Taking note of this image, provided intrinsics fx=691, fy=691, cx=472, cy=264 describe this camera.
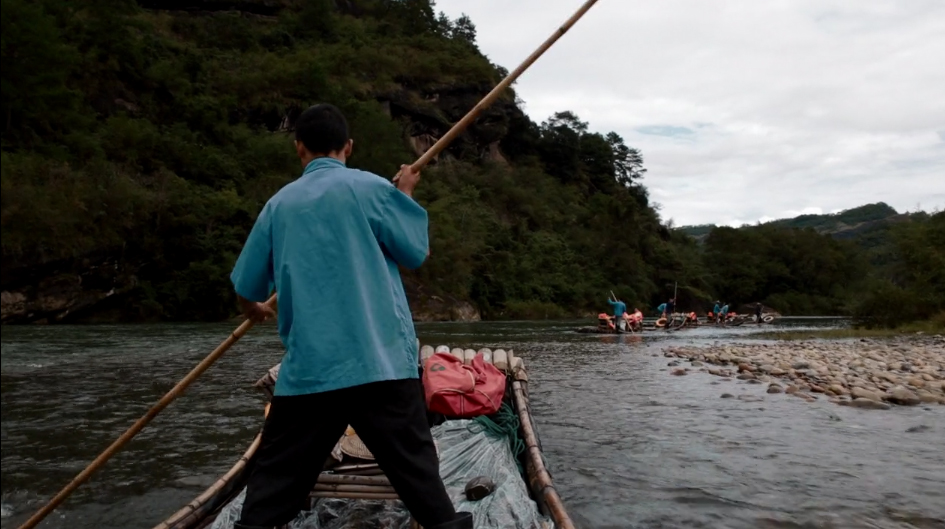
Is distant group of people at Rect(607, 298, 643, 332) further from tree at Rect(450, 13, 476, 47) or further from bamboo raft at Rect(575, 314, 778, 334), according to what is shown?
tree at Rect(450, 13, 476, 47)

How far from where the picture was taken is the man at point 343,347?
7.27 feet

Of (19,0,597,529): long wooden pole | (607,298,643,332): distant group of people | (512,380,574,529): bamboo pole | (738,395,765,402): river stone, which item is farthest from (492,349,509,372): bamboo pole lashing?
(607,298,643,332): distant group of people

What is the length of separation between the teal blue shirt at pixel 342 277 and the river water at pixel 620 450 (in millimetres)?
835

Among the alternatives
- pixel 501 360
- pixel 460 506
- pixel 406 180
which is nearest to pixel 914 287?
pixel 501 360

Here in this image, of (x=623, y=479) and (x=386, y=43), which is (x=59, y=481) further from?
(x=386, y=43)

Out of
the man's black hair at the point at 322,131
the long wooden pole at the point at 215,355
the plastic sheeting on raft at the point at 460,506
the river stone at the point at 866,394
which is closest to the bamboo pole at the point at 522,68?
the long wooden pole at the point at 215,355

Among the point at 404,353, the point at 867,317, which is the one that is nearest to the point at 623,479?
the point at 404,353

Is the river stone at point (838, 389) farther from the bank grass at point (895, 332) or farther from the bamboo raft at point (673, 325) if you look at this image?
the bamboo raft at point (673, 325)

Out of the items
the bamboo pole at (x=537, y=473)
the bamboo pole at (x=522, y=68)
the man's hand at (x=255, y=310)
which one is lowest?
the bamboo pole at (x=537, y=473)

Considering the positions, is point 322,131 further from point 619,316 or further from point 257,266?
point 619,316

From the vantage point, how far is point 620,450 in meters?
5.91

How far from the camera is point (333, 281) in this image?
2.23 metres

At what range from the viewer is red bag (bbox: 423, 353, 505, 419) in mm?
4453

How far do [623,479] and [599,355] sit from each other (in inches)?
390
